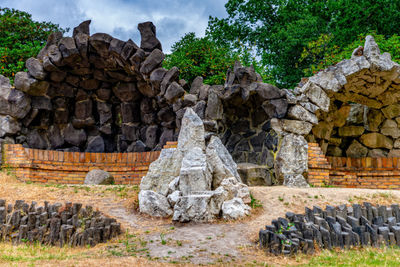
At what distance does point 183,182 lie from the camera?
6285 millimetres

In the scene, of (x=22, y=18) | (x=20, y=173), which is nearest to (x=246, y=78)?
(x=20, y=173)

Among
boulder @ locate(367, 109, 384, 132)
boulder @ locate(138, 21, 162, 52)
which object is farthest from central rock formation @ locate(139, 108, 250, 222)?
boulder @ locate(367, 109, 384, 132)

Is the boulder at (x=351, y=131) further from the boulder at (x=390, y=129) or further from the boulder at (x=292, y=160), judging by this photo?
the boulder at (x=292, y=160)

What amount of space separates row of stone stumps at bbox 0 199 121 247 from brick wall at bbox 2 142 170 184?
4.00 meters

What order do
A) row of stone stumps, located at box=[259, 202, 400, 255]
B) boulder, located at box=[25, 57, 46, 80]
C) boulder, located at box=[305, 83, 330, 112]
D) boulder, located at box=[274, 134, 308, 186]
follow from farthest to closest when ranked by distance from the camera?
boulder, located at box=[25, 57, 46, 80] → boulder, located at box=[305, 83, 330, 112] → boulder, located at box=[274, 134, 308, 186] → row of stone stumps, located at box=[259, 202, 400, 255]

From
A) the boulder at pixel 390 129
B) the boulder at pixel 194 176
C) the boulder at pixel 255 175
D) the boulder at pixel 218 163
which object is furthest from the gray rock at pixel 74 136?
the boulder at pixel 390 129

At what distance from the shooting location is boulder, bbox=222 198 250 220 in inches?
232

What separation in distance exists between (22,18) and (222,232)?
576 inches

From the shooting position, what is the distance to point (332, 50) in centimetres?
1530

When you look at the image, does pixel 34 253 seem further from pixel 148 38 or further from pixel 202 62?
pixel 202 62

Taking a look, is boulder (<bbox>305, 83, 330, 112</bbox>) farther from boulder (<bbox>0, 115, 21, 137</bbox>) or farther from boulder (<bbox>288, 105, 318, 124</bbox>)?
boulder (<bbox>0, 115, 21, 137</bbox>)

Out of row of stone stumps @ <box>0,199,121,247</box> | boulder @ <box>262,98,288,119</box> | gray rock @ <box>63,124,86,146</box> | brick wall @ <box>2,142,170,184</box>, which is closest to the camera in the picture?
row of stone stumps @ <box>0,199,121,247</box>

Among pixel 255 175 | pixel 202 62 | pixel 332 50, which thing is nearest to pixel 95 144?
pixel 255 175

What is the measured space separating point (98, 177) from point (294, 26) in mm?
11695
